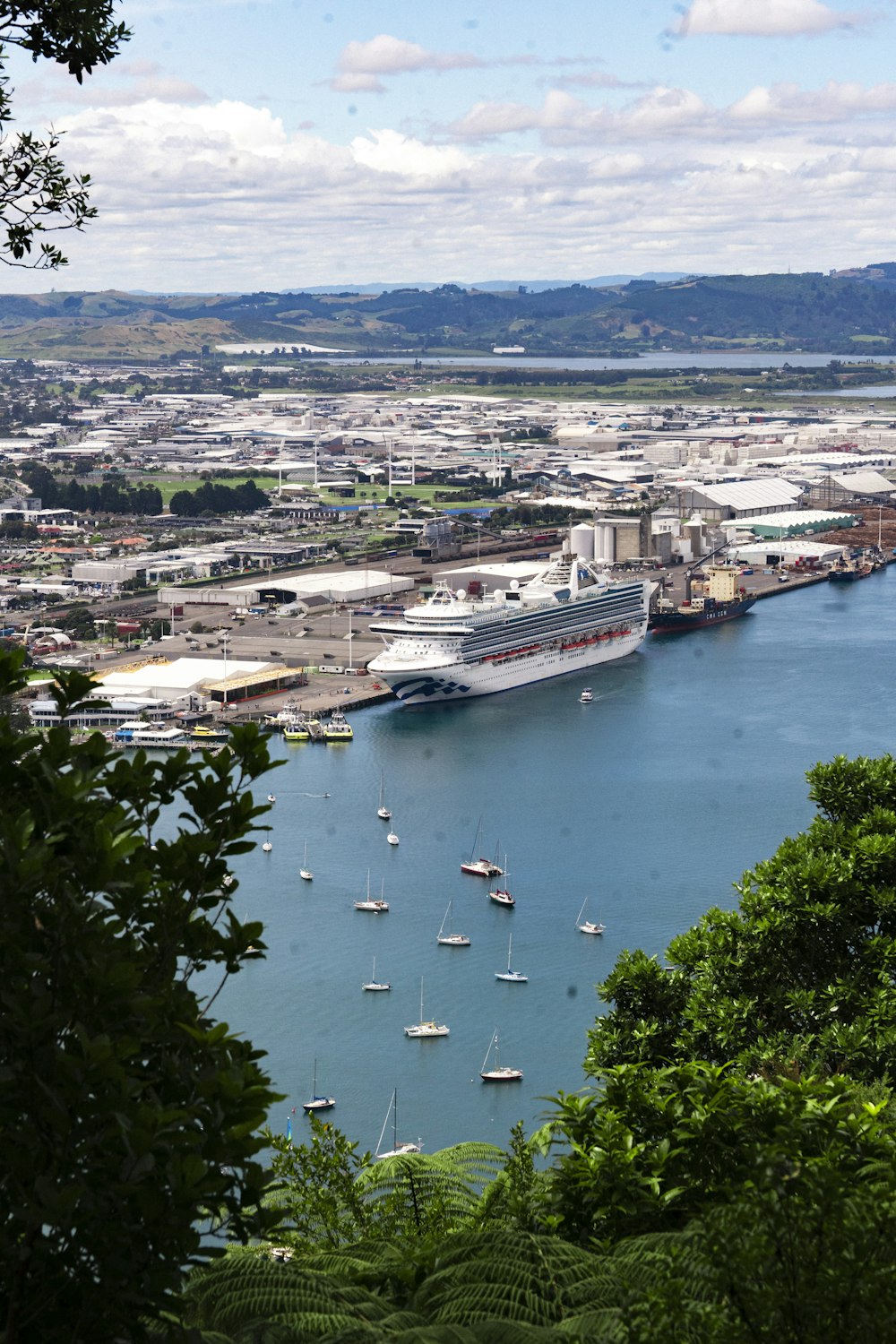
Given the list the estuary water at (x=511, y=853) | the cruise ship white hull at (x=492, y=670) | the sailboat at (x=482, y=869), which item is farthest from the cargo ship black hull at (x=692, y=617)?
the sailboat at (x=482, y=869)

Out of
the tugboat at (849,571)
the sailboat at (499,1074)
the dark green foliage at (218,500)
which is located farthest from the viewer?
the dark green foliage at (218,500)

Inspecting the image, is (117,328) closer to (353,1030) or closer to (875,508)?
(875,508)

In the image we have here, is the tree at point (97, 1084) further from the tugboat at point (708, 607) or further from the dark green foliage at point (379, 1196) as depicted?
the tugboat at point (708, 607)

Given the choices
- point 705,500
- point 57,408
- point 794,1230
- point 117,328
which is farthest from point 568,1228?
point 117,328

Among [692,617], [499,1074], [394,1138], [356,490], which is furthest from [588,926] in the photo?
[356,490]

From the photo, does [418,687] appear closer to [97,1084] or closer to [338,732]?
[338,732]

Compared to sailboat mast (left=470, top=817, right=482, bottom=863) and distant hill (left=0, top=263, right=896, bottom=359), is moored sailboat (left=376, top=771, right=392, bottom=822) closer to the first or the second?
sailboat mast (left=470, top=817, right=482, bottom=863)

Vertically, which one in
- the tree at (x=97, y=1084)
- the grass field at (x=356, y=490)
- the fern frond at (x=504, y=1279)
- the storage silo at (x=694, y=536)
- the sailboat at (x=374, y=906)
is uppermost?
the tree at (x=97, y=1084)
